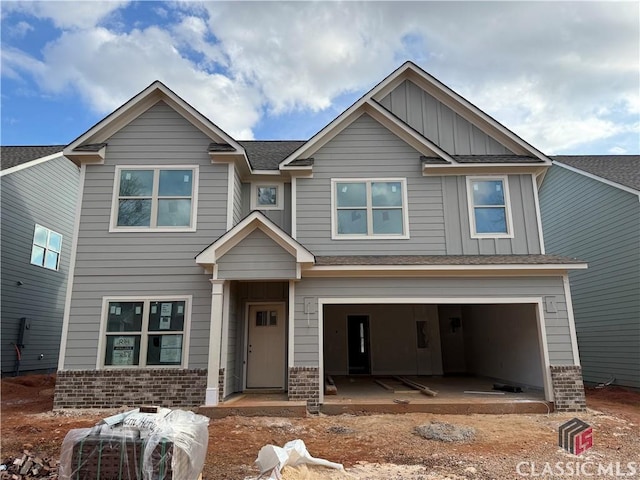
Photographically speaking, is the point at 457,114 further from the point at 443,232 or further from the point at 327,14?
the point at 327,14

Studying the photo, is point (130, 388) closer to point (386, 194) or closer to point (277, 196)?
point (277, 196)

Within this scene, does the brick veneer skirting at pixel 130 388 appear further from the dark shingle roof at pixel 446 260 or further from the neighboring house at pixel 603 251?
the neighboring house at pixel 603 251

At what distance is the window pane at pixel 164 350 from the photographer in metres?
8.52

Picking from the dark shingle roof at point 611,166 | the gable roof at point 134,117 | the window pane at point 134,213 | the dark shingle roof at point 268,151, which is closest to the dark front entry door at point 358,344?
the dark shingle roof at point 268,151

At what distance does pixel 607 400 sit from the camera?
993 centimetres

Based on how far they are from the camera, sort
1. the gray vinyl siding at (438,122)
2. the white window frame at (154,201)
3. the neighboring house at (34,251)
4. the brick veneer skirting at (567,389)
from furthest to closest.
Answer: the neighboring house at (34,251)
the gray vinyl siding at (438,122)
the white window frame at (154,201)
the brick veneer skirting at (567,389)

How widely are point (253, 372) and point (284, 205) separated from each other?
428cm

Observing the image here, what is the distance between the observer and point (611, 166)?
13531 mm

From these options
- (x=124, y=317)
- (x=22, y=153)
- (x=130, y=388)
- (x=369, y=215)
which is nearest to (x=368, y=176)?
(x=369, y=215)

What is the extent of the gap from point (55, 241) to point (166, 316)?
882cm

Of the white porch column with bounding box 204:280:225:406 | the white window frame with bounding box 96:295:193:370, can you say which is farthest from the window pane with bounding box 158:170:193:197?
the white porch column with bounding box 204:280:225:406

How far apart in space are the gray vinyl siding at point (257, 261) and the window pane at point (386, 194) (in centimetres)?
292

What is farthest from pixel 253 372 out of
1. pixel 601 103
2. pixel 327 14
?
pixel 601 103

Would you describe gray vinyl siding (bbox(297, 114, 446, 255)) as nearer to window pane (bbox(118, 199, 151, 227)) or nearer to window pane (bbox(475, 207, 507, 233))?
window pane (bbox(475, 207, 507, 233))
